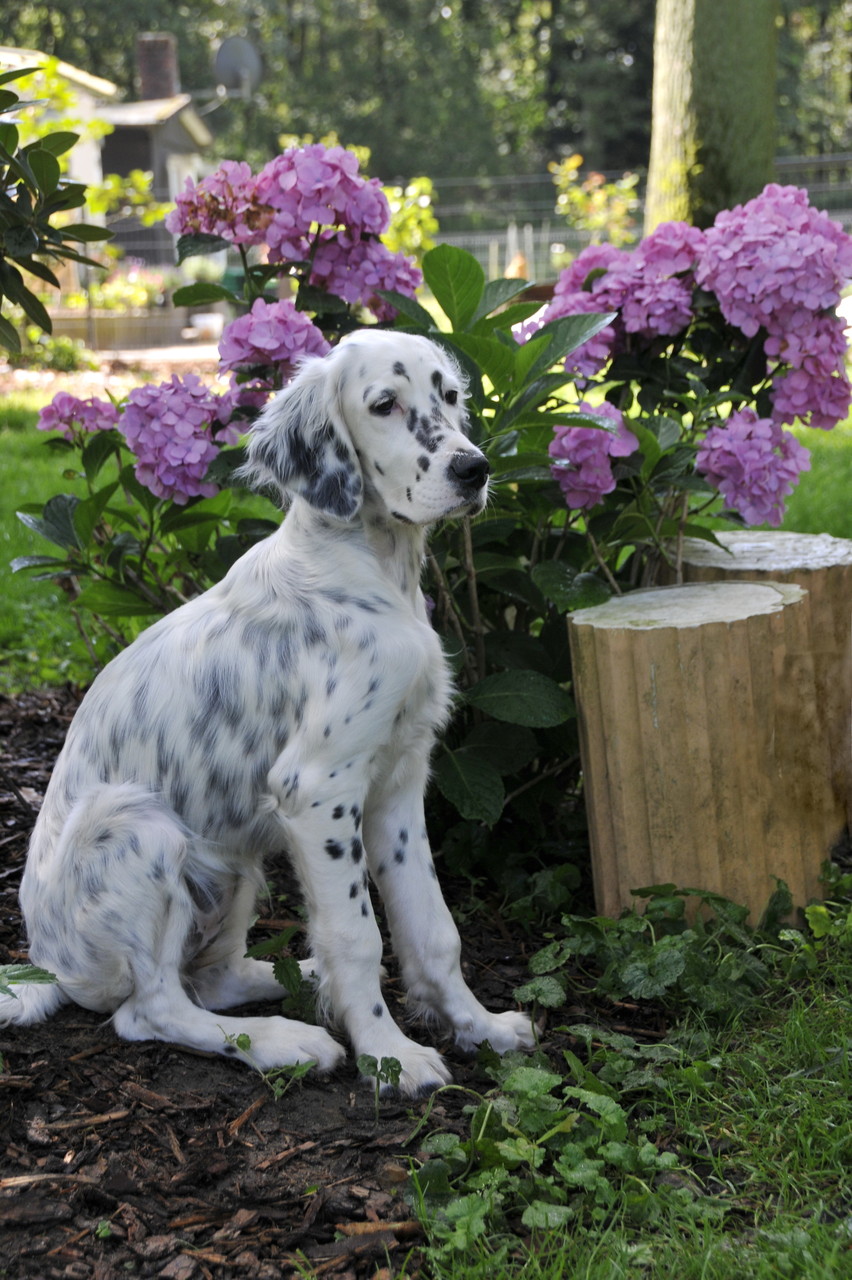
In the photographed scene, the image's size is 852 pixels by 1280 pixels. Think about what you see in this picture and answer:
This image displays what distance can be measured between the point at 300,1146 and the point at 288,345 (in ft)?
6.64

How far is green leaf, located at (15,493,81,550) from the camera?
3543mm

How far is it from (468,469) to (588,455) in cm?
67

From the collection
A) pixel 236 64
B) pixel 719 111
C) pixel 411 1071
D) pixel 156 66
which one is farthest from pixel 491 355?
pixel 156 66

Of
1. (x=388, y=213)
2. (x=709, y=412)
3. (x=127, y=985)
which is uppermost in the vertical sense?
(x=388, y=213)

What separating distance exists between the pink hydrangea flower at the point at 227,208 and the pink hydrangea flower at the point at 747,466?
57.2 inches

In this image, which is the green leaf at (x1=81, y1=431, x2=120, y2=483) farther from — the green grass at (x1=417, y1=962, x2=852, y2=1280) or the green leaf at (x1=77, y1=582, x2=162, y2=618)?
the green grass at (x1=417, y1=962, x2=852, y2=1280)

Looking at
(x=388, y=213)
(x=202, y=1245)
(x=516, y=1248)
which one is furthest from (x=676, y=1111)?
(x=388, y=213)

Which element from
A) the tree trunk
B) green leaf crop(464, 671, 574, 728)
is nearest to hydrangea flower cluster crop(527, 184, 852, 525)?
green leaf crop(464, 671, 574, 728)

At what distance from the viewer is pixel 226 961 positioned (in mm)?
3014

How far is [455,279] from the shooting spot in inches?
128

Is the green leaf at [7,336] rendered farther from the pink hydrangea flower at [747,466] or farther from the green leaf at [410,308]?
the pink hydrangea flower at [747,466]

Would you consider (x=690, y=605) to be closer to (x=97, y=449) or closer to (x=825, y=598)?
(x=825, y=598)

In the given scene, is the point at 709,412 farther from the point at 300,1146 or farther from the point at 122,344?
the point at 122,344

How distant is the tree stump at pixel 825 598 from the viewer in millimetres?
3684
